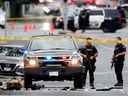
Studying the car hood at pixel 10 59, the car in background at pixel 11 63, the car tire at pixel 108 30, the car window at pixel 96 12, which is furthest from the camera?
the car window at pixel 96 12

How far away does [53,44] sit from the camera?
24.2 metres

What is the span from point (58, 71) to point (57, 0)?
8323 cm

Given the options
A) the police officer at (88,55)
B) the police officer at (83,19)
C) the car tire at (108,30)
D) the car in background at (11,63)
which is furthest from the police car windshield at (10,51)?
the car tire at (108,30)

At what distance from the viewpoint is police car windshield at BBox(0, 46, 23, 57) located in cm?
2777

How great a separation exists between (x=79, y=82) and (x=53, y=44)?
1.43 meters

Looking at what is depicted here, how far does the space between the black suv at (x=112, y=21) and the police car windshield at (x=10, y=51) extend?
27.9 meters

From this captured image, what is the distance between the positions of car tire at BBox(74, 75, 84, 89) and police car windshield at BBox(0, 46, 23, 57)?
164 inches

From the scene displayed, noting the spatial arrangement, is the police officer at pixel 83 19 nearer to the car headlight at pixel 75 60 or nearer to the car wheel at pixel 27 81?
the car wheel at pixel 27 81

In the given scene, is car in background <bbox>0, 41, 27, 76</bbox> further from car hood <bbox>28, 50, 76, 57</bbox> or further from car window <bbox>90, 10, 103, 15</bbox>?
car window <bbox>90, 10, 103, 15</bbox>

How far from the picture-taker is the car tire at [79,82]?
2367 cm

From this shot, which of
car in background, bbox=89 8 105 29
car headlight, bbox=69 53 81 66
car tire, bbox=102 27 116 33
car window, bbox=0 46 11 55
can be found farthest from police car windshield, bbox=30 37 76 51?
car in background, bbox=89 8 105 29

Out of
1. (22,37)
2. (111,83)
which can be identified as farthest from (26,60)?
(22,37)

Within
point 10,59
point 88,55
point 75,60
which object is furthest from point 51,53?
point 10,59

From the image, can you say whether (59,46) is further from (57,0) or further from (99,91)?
(57,0)
